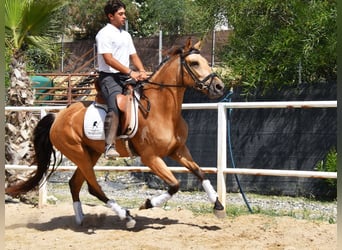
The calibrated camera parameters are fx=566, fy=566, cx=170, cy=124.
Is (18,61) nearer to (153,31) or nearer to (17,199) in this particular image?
(17,199)

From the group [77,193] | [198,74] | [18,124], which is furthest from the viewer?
[18,124]

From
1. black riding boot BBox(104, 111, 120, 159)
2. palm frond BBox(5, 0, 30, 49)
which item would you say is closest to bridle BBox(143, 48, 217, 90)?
black riding boot BBox(104, 111, 120, 159)

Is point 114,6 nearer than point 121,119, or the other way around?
point 121,119

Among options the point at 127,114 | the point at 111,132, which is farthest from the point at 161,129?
the point at 111,132

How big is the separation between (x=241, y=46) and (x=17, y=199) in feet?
20.2

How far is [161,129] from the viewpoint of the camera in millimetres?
6270

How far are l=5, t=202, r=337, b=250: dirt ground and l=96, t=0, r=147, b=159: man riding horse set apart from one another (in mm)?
961

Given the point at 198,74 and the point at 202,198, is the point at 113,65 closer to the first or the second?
the point at 198,74

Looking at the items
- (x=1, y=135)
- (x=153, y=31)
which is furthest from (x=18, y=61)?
(x=153, y=31)

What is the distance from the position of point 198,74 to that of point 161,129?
733mm

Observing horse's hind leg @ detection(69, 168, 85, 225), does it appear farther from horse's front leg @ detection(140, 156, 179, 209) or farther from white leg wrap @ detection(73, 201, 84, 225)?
horse's front leg @ detection(140, 156, 179, 209)

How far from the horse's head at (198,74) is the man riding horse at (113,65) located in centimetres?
53

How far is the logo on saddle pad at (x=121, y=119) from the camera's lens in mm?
6258

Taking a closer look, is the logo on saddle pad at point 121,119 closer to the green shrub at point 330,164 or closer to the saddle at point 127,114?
the saddle at point 127,114
